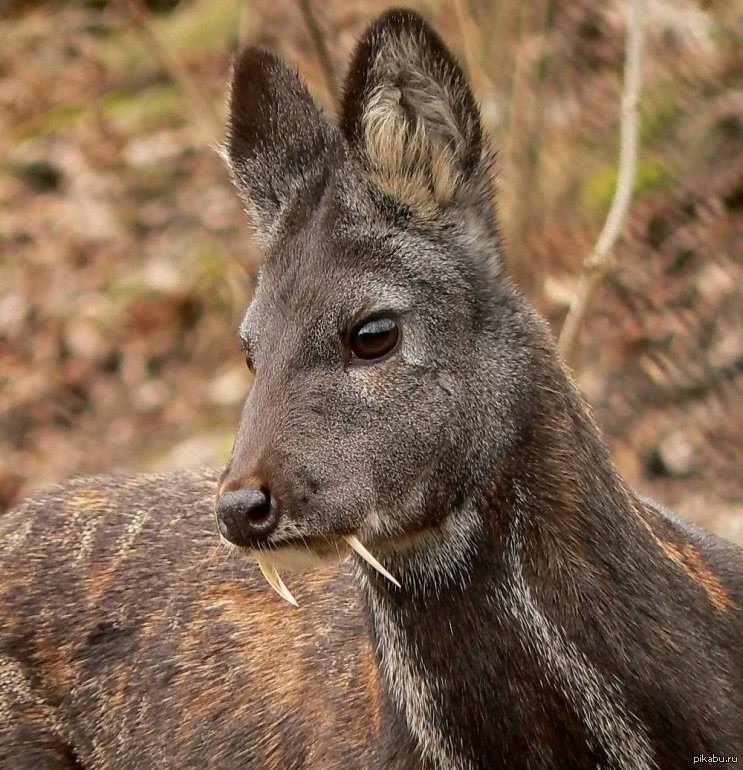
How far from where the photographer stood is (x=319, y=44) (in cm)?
775

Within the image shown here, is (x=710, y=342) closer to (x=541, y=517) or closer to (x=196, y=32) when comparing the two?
(x=541, y=517)

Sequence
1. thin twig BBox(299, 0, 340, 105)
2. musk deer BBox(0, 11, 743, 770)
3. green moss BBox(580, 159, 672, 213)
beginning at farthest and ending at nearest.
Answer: green moss BBox(580, 159, 672, 213) → thin twig BBox(299, 0, 340, 105) → musk deer BBox(0, 11, 743, 770)

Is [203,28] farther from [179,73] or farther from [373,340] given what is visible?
[373,340]

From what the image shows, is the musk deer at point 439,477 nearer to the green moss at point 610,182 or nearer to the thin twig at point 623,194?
the thin twig at point 623,194

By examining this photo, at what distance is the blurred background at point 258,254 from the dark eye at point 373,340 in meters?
3.60

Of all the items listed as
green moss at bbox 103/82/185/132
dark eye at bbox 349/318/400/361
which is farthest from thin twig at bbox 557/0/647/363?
green moss at bbox 103/82/185/132

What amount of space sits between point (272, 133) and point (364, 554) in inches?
62.8

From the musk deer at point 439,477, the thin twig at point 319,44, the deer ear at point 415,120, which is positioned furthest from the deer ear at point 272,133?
the thin twig at point 319,44

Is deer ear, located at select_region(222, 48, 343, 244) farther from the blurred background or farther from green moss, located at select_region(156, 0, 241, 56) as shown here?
green moss, located at select_region(156, 0, 241, 56)

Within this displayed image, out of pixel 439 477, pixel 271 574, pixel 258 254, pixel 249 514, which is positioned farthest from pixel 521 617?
pixel 258 254

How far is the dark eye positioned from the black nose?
21.7 inches

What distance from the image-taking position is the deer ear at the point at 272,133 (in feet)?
16.0

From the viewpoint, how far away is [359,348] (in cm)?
431

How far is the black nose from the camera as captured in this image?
13.1 ft
